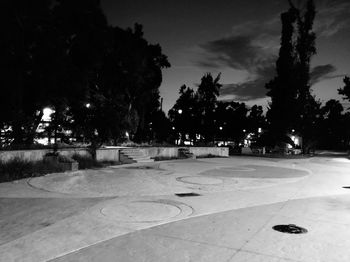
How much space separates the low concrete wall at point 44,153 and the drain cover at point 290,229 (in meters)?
11.9

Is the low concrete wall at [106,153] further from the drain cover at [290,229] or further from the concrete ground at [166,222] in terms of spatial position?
the drain cover at [290,229]

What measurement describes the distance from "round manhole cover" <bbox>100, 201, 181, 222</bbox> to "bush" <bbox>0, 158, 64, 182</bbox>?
6.10 m

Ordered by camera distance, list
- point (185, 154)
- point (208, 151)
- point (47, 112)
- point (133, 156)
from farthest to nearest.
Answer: point (208, 151), point (185, 154), point (47, 112), point (133, 156)

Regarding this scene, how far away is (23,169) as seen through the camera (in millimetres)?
13734

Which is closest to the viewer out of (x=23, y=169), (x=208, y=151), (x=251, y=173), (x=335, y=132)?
(x=23, y=169)

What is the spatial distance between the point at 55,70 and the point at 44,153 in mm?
6067

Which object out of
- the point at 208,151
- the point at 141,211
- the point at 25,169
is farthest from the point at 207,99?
the point at 141,211

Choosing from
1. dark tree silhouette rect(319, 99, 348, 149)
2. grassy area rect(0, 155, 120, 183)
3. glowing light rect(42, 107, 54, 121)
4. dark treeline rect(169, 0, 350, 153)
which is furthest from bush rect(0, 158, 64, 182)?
dark tree silhouette rect(319, 99, 348, 149)

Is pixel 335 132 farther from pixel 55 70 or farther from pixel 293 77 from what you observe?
pixel 55 70

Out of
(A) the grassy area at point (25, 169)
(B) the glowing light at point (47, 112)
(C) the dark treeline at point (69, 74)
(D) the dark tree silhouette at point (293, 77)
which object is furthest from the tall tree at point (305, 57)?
(A) the grassy area at point (25, 169)

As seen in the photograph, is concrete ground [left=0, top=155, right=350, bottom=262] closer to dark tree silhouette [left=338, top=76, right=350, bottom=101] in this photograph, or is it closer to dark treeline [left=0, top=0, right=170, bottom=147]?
dark treeline [left=0, top=0, right=170, bottom=147]

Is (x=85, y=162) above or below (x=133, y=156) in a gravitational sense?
below

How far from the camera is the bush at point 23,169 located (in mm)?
12760

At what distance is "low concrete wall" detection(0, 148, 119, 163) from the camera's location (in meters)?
14.6
